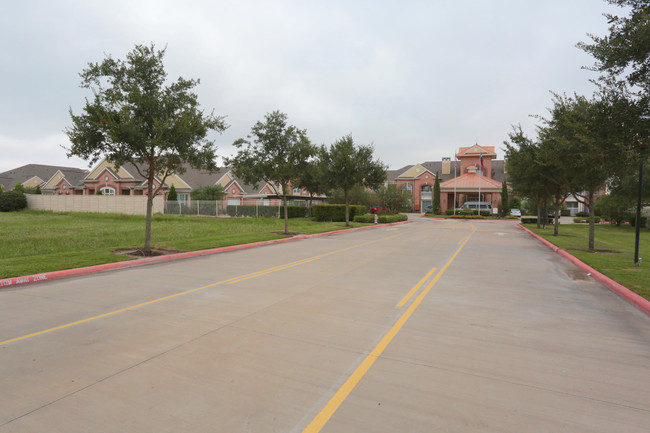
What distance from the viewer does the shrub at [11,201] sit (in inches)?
1773

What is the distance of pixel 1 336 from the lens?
17.0ft

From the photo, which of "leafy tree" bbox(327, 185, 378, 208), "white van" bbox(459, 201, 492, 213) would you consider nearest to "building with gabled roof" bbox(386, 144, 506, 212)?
"white van" bbox(459, 201, 492, 213)

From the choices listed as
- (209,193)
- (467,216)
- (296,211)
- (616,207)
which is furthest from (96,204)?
(616,207)

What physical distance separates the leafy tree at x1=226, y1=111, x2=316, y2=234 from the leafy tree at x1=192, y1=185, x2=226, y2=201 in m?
29.4

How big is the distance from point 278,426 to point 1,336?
4.45 metres

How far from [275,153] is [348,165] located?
829 cm

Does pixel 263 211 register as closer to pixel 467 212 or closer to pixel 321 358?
pixel 467 212

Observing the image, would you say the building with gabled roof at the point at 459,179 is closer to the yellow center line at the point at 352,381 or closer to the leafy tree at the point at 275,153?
the leafy tree at the point at 275,153

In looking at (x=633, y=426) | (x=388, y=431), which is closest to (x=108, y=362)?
(x=388, y=431)

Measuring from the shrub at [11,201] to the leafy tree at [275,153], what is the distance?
3855 cm

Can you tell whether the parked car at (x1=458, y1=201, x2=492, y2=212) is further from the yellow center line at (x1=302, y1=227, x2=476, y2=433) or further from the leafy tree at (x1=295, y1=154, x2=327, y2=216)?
the yellow center line at (x1=302, y1=227, x2=476, y2=433)

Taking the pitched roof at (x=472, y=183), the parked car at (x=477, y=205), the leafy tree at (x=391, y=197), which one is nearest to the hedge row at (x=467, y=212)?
the parked car at (x=477, y=205)

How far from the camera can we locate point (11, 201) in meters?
45.3

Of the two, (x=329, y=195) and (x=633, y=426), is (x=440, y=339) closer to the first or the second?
(x=633, y=426)
